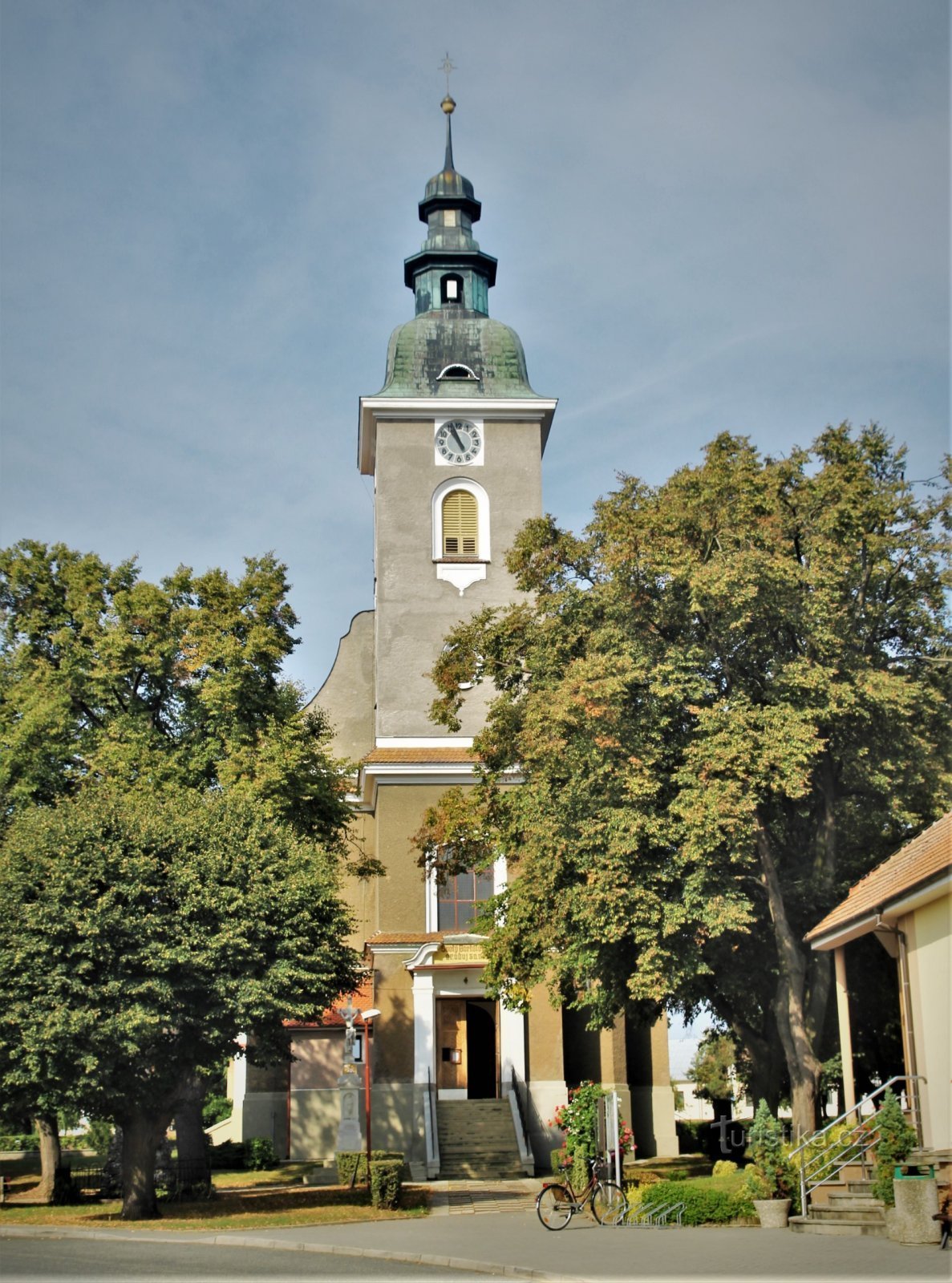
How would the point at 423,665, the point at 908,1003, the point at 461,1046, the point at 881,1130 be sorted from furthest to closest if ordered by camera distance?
the point at 423,665
the point at 461,1046
the point at 908,1003
the point at 881,1130

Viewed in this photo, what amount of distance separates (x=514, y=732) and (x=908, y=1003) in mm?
10117

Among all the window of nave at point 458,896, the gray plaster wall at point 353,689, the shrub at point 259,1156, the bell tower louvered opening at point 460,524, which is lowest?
the shrub at point 259,1156

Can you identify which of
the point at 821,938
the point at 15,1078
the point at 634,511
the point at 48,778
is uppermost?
the point at 634,511

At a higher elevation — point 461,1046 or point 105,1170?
point 461,1046

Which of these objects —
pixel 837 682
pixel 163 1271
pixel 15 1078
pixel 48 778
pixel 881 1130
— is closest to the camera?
pixel 163 1271

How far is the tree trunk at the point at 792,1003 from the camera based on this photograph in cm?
2452

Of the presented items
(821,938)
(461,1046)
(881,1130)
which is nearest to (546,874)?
(821,938)

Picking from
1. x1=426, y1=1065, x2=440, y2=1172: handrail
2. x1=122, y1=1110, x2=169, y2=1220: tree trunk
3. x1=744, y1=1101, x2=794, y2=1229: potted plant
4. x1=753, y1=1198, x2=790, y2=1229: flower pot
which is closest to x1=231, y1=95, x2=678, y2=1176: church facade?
x1=426, y1=1065, x2=440, y2=1172: handrail

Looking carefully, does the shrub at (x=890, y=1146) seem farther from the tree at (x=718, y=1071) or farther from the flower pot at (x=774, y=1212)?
the tree at (x=718, y=1071)

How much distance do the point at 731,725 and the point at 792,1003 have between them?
533 cm

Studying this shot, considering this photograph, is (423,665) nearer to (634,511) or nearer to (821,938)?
(634,511)

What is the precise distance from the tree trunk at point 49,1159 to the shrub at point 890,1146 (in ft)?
54.2

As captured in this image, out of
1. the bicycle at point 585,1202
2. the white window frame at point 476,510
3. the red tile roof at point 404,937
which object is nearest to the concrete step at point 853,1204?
the bicycle at point 585,1202

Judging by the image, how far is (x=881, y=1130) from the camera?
18.0 meters
